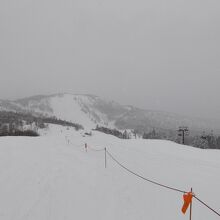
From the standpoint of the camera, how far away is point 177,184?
1412 cm

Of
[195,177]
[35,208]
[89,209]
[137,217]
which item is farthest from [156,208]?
[195,177]

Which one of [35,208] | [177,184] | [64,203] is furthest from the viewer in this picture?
[177,184]

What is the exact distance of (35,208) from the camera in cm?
925

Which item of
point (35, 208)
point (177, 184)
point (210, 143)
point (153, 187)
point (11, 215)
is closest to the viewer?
point (11, 215)

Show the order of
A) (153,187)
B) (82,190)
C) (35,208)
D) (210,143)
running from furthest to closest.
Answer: (210,143) → (153,187) → (82,190) → (35,208)

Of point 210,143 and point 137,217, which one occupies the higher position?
point 137,217

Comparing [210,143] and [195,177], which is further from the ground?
[195,177]

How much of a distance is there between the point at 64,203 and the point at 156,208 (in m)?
3.30

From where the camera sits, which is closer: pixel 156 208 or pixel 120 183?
pixel 156 208

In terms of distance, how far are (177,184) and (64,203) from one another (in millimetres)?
6573

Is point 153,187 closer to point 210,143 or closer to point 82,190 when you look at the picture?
point 82,190

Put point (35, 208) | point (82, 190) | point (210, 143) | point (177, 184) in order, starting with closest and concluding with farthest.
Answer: point (35, 208), point (82, 190), point (177, 184), point (210, 143)

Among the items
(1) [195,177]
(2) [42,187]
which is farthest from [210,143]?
(2) [42,187]

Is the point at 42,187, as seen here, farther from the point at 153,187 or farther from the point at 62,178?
the point at 153,187
